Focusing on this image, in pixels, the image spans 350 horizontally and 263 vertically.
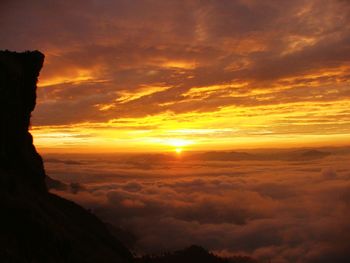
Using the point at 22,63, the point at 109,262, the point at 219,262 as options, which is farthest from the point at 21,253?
the point at 219,262

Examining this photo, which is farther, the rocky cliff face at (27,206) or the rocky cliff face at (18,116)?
the rocky cliff face at (18,116)

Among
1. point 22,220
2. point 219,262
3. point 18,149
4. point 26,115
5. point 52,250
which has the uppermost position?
point 26,115

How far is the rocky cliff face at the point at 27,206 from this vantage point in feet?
135

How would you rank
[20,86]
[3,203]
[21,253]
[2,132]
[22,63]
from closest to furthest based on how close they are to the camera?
[21,253], [3,203], [2,132], [20,86], [22,63]

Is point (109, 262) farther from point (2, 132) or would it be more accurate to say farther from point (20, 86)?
point (20, 86)

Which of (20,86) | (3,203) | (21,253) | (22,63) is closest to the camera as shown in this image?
(21,253)

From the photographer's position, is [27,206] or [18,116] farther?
[18,116]

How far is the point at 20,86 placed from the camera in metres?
63.7

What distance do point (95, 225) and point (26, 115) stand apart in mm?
27361

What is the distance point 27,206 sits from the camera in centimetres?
4581

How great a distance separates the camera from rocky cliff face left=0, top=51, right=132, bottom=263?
41.1 meters

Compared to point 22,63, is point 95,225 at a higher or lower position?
lower

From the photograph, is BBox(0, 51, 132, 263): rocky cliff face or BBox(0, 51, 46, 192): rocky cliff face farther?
BBox(0, 51, 46, 192): rocky cliff face

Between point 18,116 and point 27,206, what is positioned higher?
point 18,116
